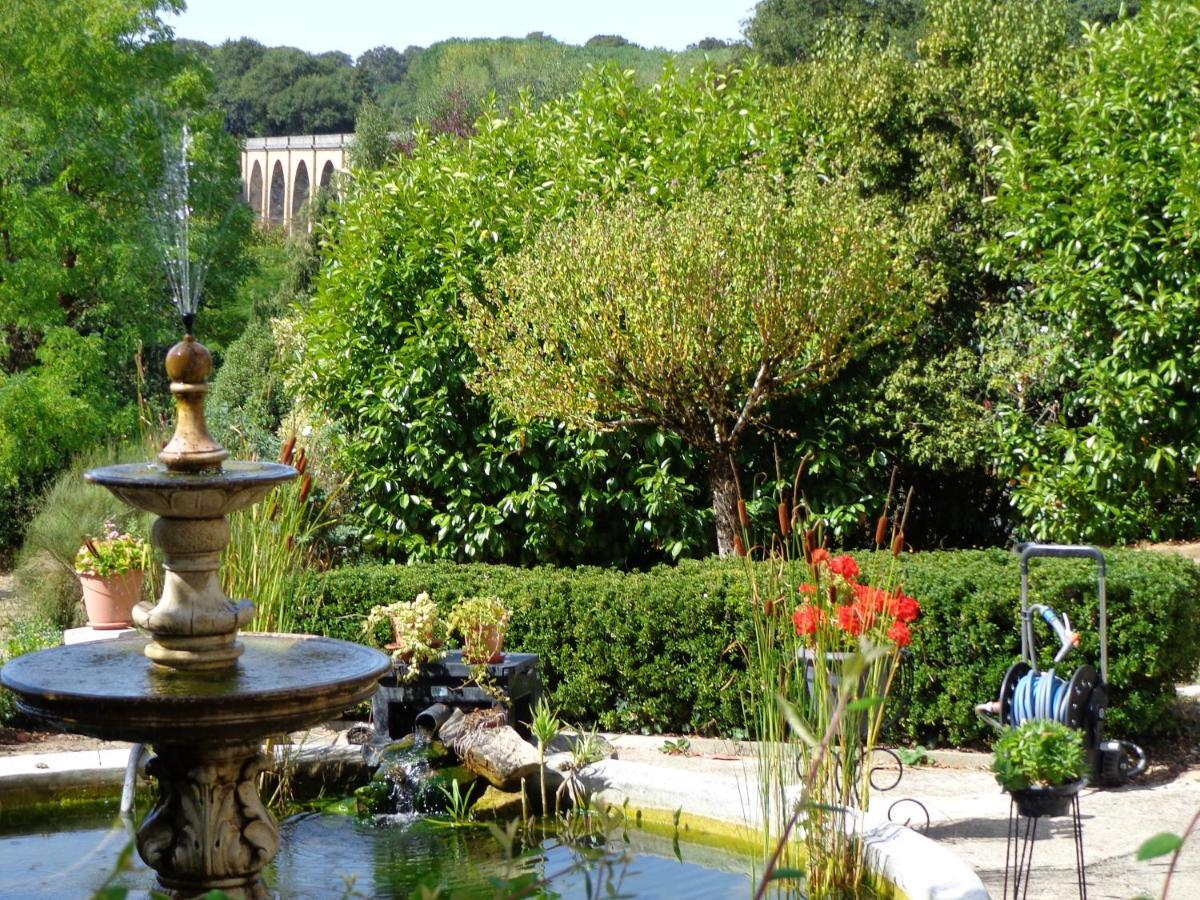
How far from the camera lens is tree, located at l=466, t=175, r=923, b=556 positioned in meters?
8.57

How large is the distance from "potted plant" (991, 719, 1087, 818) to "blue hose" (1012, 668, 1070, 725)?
1.83m

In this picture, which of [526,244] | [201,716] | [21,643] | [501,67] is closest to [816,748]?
[201,716]

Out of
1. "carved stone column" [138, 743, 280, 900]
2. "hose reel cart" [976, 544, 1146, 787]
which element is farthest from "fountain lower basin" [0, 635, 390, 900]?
"hose reel cart" [976, 544, 1146, 787]

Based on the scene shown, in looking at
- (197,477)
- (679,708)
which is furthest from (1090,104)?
(197,477)

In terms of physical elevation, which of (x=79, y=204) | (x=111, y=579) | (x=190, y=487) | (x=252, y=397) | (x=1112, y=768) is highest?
(x=79, y=204)

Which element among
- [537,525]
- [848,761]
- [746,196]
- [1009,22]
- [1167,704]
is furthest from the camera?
[1009,22]

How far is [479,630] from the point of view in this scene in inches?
255

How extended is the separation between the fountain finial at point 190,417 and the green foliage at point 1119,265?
5.90 meters

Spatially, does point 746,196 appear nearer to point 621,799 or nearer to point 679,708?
point 679,708

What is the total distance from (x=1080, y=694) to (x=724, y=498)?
12.1 ft

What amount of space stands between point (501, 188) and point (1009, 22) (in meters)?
4.85

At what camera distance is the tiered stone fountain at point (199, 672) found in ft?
12.8

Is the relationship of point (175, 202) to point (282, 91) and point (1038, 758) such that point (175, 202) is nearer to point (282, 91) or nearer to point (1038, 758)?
point (1038, 758)

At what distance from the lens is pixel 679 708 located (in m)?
7.43
